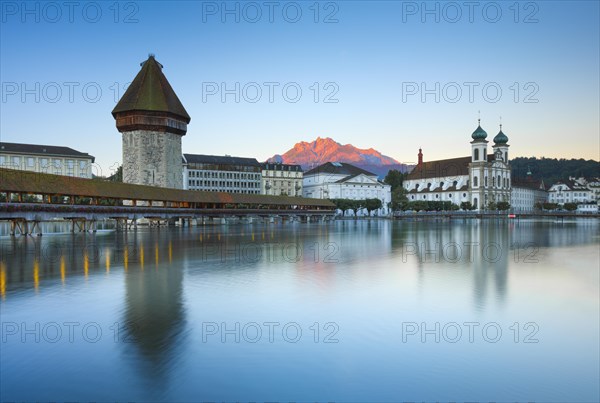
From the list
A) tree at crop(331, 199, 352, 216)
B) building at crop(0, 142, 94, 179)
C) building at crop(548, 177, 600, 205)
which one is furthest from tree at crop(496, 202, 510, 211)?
building at crop(0, 142, 94, 179)

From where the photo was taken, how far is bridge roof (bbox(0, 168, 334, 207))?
117 feet

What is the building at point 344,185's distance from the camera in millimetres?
112831

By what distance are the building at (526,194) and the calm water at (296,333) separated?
12787 centimetres

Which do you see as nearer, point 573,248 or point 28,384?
point 28,384

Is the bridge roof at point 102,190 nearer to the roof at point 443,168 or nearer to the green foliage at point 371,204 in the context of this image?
the green foliage at point 371,204

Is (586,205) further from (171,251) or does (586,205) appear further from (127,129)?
(171,251)

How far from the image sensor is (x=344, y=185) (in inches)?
4459

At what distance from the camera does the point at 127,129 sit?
67750 millimetres

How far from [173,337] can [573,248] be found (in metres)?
27.4

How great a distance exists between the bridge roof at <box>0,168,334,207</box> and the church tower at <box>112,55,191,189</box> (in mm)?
8252

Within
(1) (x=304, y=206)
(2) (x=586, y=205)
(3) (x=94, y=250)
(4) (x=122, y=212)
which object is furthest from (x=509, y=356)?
(2) (x=586, y=205)

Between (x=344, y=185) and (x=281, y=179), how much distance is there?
1476cm

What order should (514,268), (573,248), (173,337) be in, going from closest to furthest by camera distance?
1. (173,337)
2. (514,268)
3. (573,248)

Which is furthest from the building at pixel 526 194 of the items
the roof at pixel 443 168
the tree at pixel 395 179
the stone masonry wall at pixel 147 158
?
the stone masonry wall at pixel 147 158
